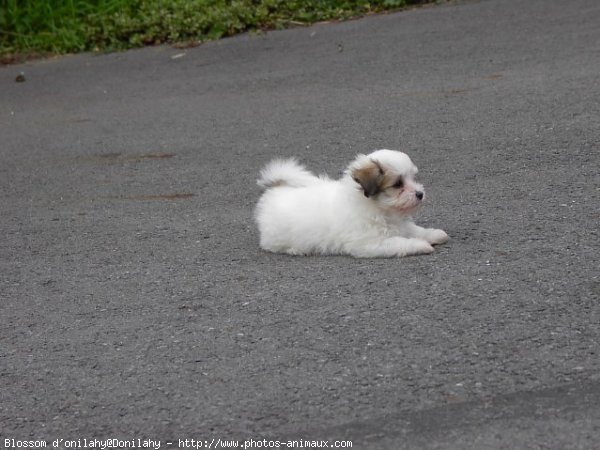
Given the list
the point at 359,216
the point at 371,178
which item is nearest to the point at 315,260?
the point at 359,216

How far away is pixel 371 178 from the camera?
5836 mm

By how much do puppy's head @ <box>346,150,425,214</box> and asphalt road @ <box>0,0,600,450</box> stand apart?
1.12 ft

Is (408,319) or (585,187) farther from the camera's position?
(585,187)

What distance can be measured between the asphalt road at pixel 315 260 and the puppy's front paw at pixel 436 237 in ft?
0.24

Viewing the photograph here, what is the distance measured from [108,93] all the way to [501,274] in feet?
24.0

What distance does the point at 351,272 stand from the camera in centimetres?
557

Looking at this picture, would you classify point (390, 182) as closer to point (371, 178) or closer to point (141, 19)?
point (371, 178)

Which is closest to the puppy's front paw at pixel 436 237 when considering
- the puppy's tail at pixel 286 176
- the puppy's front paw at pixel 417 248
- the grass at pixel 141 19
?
the puppy's front paw at pixel 417 248

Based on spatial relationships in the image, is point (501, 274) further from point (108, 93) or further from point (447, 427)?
point (108, 93)

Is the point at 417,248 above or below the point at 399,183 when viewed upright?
below

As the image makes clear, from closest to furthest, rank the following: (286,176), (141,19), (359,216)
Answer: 1. (359,216)
2. (286,176)
3. (141,19)

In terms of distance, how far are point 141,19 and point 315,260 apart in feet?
28.2

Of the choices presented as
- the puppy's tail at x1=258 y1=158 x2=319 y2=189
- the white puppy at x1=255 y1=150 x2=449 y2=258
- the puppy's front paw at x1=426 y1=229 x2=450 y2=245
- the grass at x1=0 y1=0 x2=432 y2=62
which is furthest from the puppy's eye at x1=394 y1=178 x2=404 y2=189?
the grass at x1=0 y1=0 x2=432 y2=62

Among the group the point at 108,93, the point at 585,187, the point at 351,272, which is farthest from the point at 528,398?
the point at 108,93
